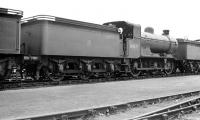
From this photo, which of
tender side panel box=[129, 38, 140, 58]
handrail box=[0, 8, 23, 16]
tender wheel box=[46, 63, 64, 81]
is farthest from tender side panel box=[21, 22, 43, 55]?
tender side panel box=[129, 38, 140, 58]

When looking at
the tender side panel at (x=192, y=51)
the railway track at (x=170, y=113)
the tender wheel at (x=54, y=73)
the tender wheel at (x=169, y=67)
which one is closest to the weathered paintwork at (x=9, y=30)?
the tender wheel at (x=54, y=73)

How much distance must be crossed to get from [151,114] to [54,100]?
9.89ft

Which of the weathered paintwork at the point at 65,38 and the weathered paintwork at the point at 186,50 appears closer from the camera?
the weathered paintwork at the point at 65,38

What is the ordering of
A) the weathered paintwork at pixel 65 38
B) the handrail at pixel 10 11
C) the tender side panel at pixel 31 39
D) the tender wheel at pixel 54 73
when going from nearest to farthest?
the handrail at pixel 10 11, the weathered paintwork at pixel 65 38, the tender side panel at pixel 31 39, the tender wheel at pixel 54 73

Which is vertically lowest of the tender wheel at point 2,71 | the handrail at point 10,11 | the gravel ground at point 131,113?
the gravel ground at point 131,113

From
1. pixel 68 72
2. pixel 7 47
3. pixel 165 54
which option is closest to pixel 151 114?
pixel 7 47

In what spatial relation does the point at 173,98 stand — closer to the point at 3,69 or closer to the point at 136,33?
the point at 3,69

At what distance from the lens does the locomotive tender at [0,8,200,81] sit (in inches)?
401

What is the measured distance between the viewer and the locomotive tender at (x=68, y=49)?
10188mm

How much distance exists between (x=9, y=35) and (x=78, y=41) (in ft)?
12.7

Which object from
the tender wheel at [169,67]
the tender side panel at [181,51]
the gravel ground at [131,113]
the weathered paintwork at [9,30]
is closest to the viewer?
the gravel ground at [131,113]

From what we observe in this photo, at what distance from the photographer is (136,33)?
16.9 meters

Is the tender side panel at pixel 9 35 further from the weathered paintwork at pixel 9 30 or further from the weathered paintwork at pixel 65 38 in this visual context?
the weathered paintwork at pixel 65 38

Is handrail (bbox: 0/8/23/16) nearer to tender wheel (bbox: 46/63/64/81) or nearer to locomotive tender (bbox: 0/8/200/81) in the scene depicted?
locomotive tender (bbox: 0/8/200/81)
